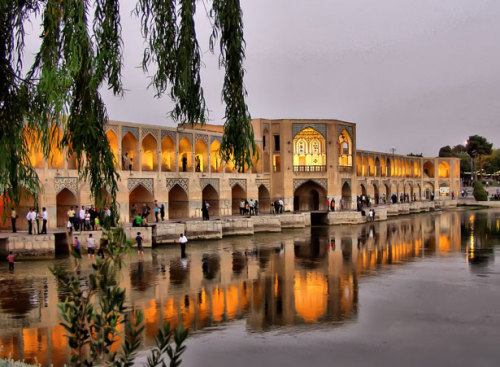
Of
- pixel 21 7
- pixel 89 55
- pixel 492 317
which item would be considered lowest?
pixel 492 317

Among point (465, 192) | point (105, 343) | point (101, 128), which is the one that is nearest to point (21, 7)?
point (101, 128)

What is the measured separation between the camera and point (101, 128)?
423 cm

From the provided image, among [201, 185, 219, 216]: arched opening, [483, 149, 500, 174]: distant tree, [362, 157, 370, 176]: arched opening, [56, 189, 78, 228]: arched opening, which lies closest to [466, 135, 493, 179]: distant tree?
[483, 149, 500, 174]: distant tree

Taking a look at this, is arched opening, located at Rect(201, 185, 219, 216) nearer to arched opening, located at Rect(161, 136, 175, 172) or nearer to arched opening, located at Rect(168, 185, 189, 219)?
arched opening, located at Rect(168, 185, 189, 219)

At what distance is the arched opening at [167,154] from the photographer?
23.6 meters

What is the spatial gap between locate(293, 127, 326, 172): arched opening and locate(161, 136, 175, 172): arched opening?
961 cm

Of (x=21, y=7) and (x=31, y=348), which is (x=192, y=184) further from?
(x=21, y=7)

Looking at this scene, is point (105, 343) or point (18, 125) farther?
point (18, 125)

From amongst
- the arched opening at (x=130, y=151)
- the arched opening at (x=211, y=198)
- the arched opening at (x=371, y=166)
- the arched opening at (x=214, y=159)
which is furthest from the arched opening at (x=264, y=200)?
the arched opening at (x=371, y=166)

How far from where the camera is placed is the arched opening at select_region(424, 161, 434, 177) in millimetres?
52700

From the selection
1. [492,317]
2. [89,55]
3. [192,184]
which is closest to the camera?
[89,55]

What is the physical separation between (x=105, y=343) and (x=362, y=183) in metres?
36.3

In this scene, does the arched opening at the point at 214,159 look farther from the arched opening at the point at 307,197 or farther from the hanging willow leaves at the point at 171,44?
the hanging willow leaves at the point at 171,44

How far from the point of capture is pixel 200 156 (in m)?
26.0
